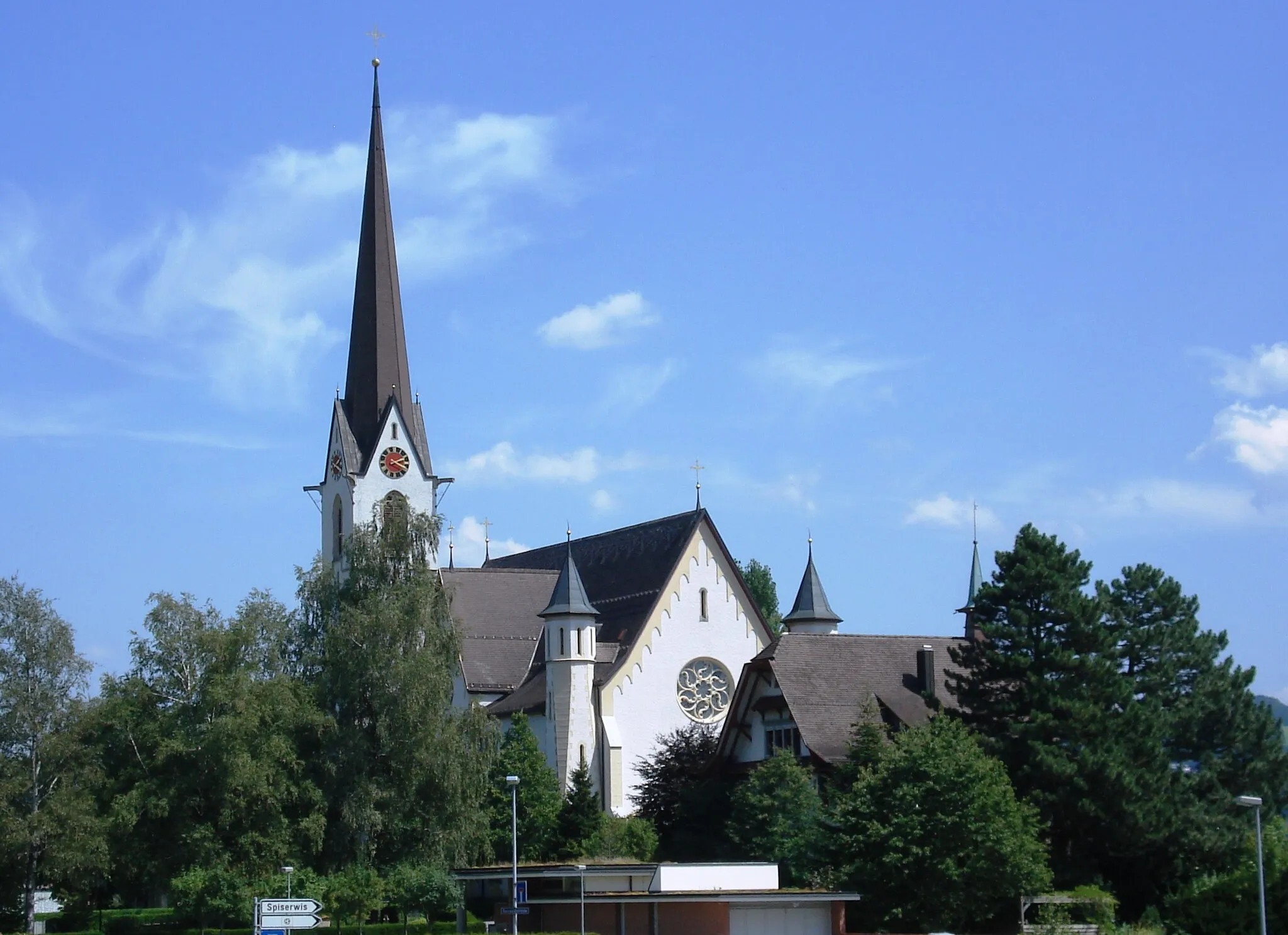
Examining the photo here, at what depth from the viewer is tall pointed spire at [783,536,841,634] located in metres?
75.1

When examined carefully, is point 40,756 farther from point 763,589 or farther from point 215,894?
point 763,589

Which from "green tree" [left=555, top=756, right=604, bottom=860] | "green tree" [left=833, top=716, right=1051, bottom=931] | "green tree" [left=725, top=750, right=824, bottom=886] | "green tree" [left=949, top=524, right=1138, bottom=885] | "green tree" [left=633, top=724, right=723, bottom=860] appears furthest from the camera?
"green tree" [left=633, top=724, right=723, bottom=860]

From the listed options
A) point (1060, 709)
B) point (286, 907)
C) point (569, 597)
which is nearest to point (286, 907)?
point (286, 907)

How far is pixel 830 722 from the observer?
189 ft

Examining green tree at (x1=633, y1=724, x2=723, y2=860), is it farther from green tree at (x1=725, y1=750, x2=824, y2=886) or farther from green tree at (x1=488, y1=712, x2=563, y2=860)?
green tree at (x1=725, y1=750, x2=824, y2=886)

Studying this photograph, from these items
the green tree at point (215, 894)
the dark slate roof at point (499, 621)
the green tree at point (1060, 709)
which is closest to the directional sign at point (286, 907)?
the green tree at point (215, 894)

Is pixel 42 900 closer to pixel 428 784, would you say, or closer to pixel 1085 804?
pixel 428 784

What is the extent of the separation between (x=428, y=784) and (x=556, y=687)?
15290 mm

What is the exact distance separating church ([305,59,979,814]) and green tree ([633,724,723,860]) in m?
1.87

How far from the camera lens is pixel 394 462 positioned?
79.1m

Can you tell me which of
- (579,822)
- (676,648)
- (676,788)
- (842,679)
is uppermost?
(676,648)

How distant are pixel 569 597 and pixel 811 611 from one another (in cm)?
1322

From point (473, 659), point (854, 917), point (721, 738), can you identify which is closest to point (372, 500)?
point (473, 659)

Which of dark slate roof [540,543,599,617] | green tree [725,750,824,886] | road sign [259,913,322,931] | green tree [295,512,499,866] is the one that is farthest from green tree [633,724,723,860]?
road sign [259,913,322,931]
